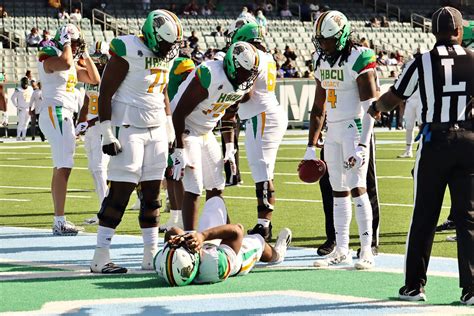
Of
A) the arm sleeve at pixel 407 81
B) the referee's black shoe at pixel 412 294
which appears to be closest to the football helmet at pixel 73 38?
the arm sleeve at pixel 407 81

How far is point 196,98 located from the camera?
29.4ft

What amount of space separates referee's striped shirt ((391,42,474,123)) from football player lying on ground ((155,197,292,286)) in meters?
1.79

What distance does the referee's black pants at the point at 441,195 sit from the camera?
7055 mm

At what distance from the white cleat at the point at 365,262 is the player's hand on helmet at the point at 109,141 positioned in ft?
6.98

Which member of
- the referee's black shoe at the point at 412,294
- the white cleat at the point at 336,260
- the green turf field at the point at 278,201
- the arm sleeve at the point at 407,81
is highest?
the arm sleeve at the point at 407,81

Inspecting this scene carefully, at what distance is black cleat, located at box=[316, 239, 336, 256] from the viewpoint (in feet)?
32.0

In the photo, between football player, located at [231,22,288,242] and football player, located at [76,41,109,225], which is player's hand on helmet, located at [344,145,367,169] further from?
football player, located at [76,41,109,225]

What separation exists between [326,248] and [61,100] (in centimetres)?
365

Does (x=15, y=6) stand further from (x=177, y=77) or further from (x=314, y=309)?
(x=314, y=309)

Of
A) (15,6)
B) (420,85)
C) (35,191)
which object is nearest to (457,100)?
(420,85)

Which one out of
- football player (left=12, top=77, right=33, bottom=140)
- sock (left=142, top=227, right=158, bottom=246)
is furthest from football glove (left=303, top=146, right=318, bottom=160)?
football player (left=12, top=77, right=33, bottom=140)

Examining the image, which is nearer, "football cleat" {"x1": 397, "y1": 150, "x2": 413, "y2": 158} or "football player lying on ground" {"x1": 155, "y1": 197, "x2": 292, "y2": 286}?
"football player lying on ground" {"x1": 155, "y1": 197, "x2": 292, "y2": 286}

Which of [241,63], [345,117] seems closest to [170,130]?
[241,63]

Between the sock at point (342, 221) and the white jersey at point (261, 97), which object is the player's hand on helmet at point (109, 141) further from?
the white jersey at point (261, 97)
